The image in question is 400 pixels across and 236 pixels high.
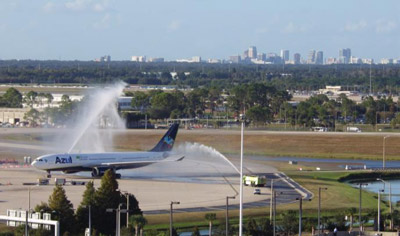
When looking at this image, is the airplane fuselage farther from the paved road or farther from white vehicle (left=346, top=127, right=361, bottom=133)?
white vehicle (left=346, top=127, right=361, bottom=133)

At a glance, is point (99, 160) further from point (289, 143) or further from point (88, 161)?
point (289, 143)

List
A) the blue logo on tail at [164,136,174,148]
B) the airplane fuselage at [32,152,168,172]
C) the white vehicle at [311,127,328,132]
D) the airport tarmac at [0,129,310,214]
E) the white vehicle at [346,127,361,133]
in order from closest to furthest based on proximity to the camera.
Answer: the airport tarmac at [0,129,310,214]
the airplane fuselage at [32,152,168,172]
the blue logo on tail at [164,136,174,148]
the white vehicle at [346,127,361,133]
the white vehicle at [311,127,328,132]

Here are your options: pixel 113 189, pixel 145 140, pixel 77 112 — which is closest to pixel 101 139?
pixel 145 140

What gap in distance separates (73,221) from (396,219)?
2562cm

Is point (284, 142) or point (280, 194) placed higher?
point (280, 194)

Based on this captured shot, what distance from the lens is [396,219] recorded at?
→ 244 ft

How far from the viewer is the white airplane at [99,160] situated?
98.8 metres

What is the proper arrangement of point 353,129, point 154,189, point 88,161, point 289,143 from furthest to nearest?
point 353,129
point 289,143
point 88,161
point 154,189

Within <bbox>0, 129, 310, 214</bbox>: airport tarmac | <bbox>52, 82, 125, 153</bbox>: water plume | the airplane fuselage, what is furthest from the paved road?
<bbox>52, 82, 125, 153</bbox>: water plume

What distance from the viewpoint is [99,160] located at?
101562 millimetres

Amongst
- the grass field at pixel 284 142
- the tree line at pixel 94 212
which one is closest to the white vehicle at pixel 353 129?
the grass field at pixel 284 142

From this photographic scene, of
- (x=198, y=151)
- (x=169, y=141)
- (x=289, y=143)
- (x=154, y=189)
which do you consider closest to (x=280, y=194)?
(x=154, y=189)

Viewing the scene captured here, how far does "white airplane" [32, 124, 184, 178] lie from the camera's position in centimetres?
9875

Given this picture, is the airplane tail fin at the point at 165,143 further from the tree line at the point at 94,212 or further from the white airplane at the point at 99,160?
the tree line at the point at 94,212
